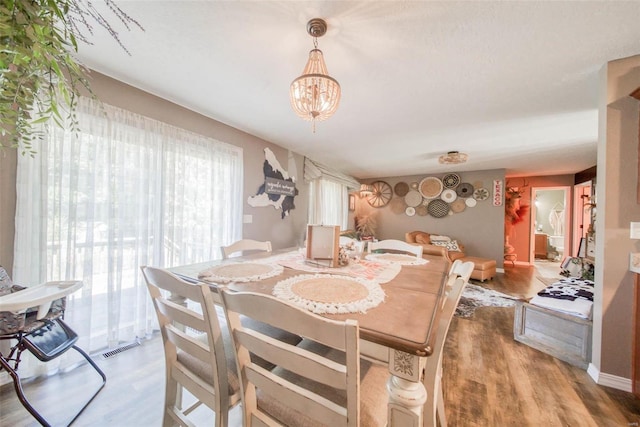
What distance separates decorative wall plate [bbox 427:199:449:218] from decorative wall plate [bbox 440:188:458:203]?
0.08 meters

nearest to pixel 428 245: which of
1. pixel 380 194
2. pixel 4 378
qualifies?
pixel 380 194

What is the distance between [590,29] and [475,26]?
0.65 m

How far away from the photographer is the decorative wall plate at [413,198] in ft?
19.0

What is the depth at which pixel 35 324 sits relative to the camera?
1.30 meters

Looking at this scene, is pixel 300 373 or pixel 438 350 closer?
pixel 300 373

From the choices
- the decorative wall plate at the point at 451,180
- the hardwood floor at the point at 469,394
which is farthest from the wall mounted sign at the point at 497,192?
the hardwood floor at the point at 469,394

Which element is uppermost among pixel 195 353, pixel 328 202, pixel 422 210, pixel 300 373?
pixel 328 202

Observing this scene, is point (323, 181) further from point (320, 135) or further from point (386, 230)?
point (386, 230)

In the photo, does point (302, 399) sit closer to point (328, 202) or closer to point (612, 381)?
A: point (612, 381)

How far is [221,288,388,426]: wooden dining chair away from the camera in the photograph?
0.61m

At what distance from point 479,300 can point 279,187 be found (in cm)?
332

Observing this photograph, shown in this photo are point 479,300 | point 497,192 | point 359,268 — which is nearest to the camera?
point 359,268

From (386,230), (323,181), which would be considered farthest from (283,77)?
(386,230)

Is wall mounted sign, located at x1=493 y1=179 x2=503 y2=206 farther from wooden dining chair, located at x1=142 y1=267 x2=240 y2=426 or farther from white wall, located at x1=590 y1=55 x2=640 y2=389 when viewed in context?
wooden dining chair, located at x1=142 y1=267 x2=240 y2=426
